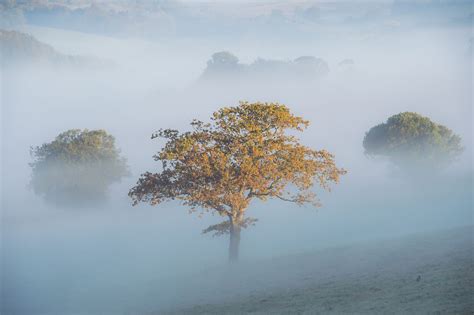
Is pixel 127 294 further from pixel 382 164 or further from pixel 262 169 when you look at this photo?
pixel 382 164

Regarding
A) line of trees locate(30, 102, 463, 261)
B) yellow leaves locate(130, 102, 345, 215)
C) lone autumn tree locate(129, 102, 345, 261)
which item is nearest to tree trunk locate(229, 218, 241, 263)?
line of trees locate(30, 102, 463, 261)

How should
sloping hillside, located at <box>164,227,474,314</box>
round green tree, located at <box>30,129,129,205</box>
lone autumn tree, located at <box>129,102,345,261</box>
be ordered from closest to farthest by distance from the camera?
sloping hillside, located at <box>164,227,474,314</box> → lone autumn tree, located at <box>129,102,345,261</box> → round green tree, located at <box>30,129,129,205</box>

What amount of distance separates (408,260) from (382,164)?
290ft

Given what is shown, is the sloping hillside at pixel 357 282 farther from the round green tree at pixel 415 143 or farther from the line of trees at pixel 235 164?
the round green tree at pixel 415 143

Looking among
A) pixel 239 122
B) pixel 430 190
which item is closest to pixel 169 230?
pixel 239 122

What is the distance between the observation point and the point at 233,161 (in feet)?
135

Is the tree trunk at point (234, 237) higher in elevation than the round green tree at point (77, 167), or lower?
lower

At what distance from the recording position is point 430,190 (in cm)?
8475

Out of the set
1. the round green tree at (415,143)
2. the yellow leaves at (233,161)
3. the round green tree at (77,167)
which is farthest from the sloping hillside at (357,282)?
the round green tree at (77,167)

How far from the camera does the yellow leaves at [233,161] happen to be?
3938 cm

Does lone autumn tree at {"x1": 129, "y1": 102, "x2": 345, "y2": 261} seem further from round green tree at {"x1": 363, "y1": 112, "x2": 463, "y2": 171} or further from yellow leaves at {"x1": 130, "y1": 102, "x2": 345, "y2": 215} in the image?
round green tree at {"x1": 363, "y1": 112, "x2": 463, "y2": 171}

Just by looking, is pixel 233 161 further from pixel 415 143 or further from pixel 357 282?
pixel 415 143

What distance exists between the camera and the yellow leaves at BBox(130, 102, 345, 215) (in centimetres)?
3938

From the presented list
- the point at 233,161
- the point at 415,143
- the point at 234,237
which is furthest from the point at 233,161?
the point at 415,143
